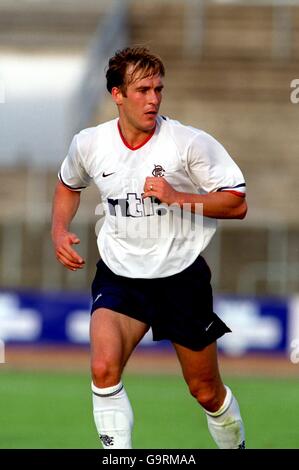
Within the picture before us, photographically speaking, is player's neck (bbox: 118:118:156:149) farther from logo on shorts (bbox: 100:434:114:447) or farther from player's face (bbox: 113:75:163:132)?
logo on shorts (bbox: 100:434:114:447)

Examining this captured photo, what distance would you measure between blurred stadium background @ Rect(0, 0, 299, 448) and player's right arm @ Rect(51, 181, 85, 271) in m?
3.99

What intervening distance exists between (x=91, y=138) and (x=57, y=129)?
15.8 metres

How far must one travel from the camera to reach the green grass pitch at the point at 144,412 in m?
9.91

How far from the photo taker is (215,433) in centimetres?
798

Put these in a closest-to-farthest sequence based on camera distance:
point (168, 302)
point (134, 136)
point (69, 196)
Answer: point (134, 136), point (168, 302), point (69, 196)

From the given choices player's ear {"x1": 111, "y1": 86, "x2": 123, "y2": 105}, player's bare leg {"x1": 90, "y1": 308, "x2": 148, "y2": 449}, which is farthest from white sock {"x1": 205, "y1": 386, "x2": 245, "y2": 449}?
player's ear {"x1": 111, "y1": 86, "x2": 123, "y2": 105}

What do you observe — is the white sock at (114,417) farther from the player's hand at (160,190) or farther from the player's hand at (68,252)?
the player's hand at (160,190)

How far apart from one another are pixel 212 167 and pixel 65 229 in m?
0.99

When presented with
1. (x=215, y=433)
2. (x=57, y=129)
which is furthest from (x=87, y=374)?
(x=215, y=433)

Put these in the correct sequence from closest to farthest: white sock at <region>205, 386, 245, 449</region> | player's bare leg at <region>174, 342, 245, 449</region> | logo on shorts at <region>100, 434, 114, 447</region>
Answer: logo on shorts at <region>100, 434, 114, 447</region> < player's bare leg at <region>174, 342, 245, 449</region> < white sock at <region>205, 386, 245, 449</region>

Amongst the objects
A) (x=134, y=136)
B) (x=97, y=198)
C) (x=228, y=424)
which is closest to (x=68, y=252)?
(x=134, y=136)

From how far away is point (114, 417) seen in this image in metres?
7.16

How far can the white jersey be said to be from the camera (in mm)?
7469

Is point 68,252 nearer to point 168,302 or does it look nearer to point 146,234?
point 146,234
